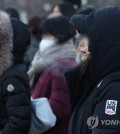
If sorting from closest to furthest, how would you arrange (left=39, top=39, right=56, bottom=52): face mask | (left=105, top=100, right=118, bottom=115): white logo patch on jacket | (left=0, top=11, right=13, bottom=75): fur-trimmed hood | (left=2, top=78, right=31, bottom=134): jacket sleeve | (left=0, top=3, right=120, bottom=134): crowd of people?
(left=105, top=100, right=118, bottom=115): white logo patch on jacket
(left=0, top=3, right=120, bottom=134): crowd of people
(left=2, top=78, right=31, bottom=134): jacket sleeve
(left=0, top=11, right=13, bottom=75): fur-trimmed hood
(left=39, top=39, right=56, bottom=52): face mask

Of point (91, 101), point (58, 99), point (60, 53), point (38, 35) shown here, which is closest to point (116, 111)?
point (91, 101)

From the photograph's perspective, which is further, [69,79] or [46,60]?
[46,60]

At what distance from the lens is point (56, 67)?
460cm

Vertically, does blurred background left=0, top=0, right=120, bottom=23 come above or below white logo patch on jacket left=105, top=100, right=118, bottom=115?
above

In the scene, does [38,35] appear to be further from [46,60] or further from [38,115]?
[38,115]

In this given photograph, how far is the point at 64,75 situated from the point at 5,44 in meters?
0.76

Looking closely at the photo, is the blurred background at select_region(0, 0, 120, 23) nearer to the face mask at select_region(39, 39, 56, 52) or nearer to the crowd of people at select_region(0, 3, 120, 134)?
the face mask at select_region(39, 39, 56, 52)

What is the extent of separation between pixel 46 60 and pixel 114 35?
83.8 inches

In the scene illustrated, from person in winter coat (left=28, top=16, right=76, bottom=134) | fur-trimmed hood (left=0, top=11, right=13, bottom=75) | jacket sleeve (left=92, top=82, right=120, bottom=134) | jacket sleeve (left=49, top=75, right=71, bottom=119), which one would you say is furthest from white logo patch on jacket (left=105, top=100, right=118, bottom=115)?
jacket sleeve (left=49, top=75, right=71, bottom=119)

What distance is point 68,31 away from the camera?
193 inches

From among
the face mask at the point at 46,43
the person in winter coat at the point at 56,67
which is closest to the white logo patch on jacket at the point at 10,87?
the person in winter coat at the point at 56,67

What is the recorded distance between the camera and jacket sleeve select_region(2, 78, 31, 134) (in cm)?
365

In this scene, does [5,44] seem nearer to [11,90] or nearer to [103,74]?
[11,90]

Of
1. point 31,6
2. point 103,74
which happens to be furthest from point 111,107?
point 31,6
